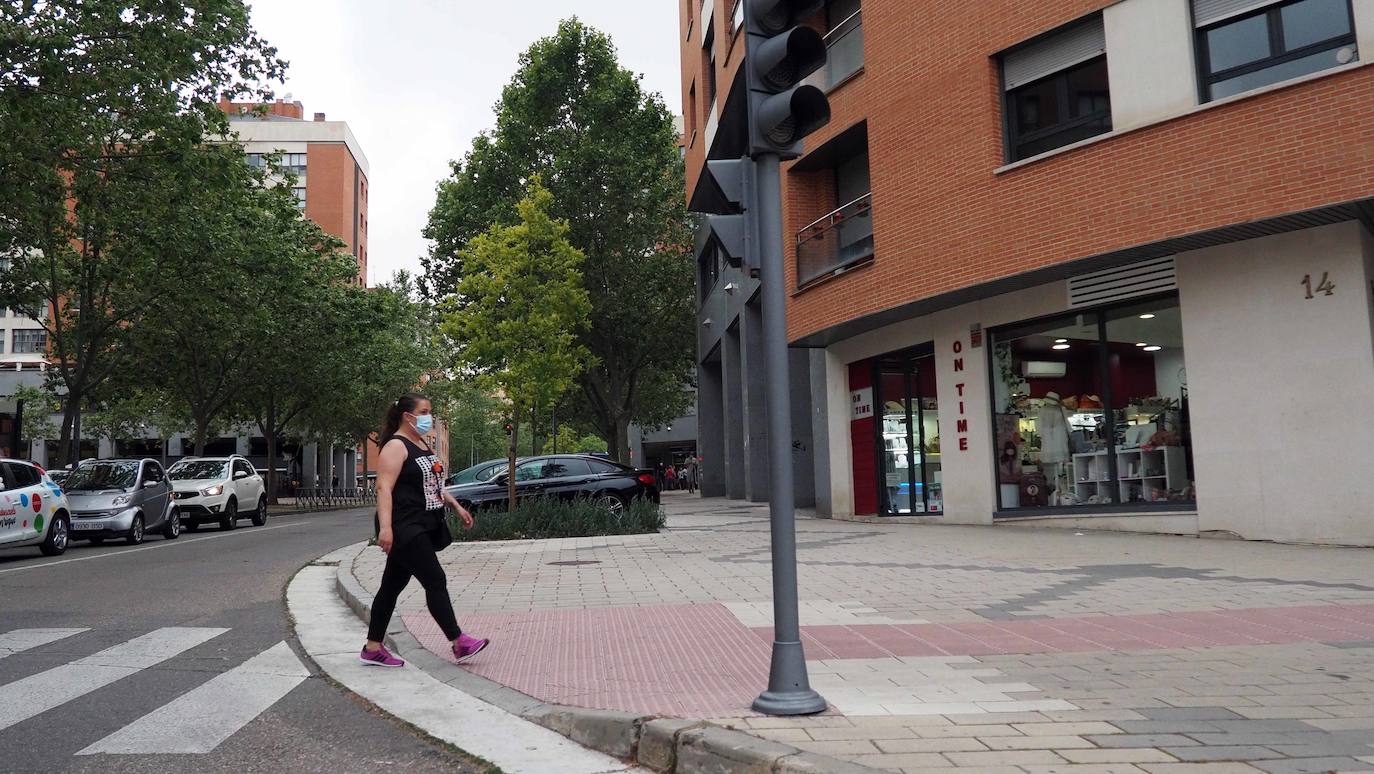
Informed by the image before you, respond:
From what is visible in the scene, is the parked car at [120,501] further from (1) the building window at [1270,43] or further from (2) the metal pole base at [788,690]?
(1) the building window at [1270,43]

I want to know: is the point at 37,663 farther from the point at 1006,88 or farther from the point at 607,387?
the point at 607,387

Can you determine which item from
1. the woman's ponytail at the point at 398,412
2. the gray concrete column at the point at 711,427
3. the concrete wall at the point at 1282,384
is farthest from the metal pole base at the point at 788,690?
the gray concrete column at the point at 711,427

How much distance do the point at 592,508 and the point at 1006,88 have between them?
866 centimetres

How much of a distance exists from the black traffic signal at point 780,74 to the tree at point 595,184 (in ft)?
99.0

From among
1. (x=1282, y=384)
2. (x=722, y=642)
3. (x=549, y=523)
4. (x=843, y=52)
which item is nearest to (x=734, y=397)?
(x=843, y=52)

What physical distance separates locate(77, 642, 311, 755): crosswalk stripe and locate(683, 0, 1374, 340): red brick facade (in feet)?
35.4

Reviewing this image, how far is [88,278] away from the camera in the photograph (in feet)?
82.8

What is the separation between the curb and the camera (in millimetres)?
3752

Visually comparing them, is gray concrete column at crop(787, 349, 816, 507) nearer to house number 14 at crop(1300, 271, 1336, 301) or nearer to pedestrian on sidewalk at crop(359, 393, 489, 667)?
house number 14 at crop(1300, 271, 1336, 301)

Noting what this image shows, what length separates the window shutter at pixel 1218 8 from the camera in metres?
12.1

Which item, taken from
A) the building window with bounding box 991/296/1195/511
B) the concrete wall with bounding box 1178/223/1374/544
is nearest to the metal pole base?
the concrete wall with bounding box 1178/223/1374/544


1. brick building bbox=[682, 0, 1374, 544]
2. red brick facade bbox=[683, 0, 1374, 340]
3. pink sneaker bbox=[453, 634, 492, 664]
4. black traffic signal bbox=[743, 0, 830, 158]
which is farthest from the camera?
brick building bbox=[682, 0, 1374, 544]

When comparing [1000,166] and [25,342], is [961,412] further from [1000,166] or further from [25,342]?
[25,342]

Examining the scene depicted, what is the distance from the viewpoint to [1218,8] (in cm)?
1240
